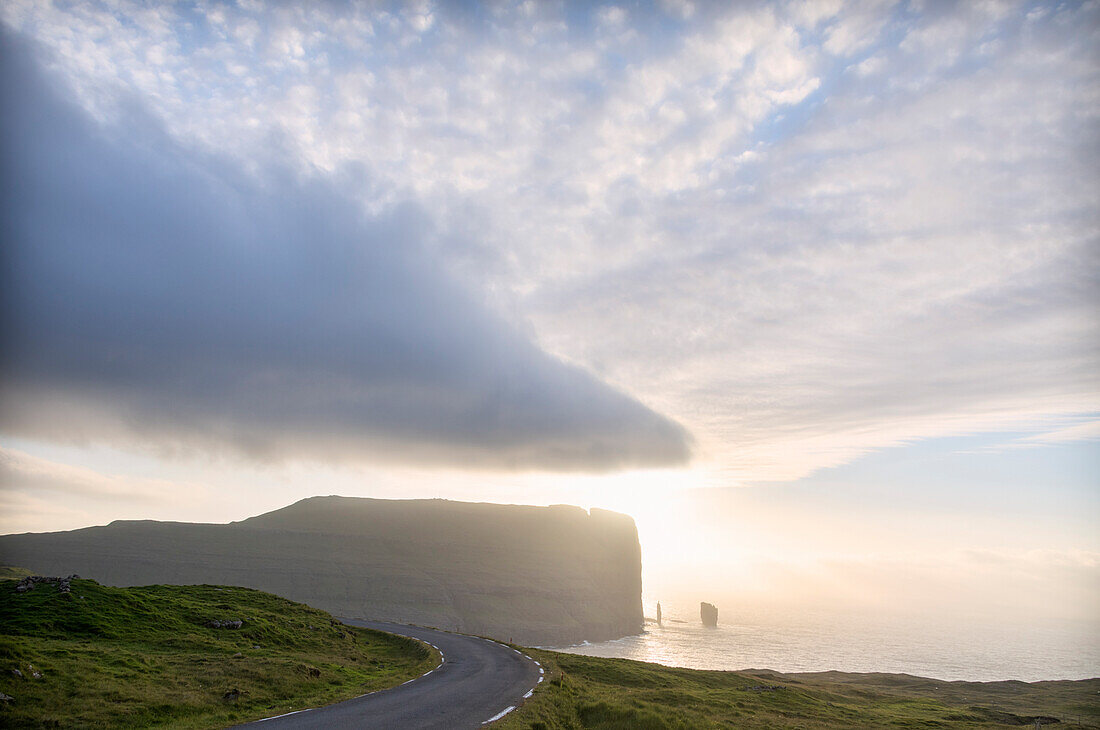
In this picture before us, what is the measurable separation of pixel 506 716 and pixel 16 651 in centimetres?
1942

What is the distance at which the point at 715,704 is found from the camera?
42.9 metres

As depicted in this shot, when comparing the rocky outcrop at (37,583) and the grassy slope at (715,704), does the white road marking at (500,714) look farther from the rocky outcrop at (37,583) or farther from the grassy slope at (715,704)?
the rocky outcrop at (37,583)

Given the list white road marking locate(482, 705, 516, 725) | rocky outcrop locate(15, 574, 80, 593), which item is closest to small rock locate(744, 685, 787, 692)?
white road marking locate(482, 705, 516, 725)

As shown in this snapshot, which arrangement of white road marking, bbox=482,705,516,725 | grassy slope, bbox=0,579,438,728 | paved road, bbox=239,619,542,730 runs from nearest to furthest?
1. paved road, bbox=239,619,542,730
2. grassy slope, bbox=0,579,438,728
3. white road marking, bbox=482,705,516,725

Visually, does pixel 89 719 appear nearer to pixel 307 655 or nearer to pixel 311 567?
pixel 307 655

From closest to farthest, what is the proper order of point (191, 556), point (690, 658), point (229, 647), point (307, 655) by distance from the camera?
point (229, 647) → point (307, 655) → point (690, 658) → point (191, 556)

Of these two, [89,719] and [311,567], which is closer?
[89,719]

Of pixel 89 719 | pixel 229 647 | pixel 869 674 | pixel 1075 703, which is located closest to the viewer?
pixel 89 719

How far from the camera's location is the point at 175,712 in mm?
22016

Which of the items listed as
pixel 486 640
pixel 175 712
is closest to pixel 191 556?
pixel 486 640

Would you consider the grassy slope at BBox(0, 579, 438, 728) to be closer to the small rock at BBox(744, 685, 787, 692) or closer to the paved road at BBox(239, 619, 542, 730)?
the paved road at BBox(239, 619, 542, 730)

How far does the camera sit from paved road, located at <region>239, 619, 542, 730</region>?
1997 centimetres

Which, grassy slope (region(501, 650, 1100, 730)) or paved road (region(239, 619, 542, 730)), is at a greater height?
paved road (region(239, 619, 542, 730))

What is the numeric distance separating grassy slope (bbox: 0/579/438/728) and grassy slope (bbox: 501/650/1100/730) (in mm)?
9666
